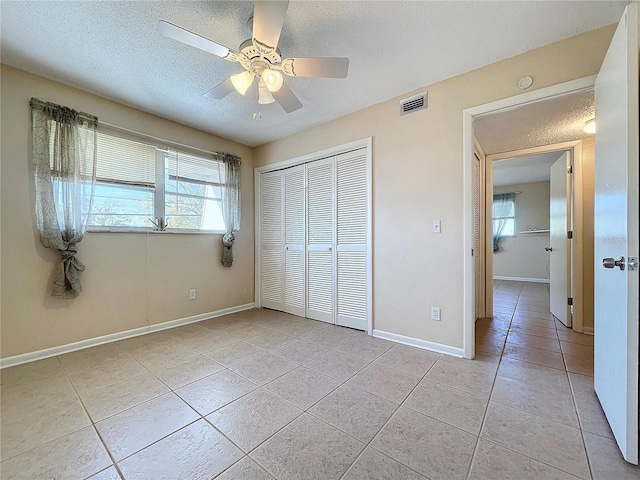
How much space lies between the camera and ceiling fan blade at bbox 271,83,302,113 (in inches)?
74.7

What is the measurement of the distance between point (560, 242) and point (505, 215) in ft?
12.8

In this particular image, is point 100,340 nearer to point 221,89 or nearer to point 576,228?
point 221,89

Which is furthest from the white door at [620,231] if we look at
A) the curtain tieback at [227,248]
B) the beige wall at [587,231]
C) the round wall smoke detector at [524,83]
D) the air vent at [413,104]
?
the curtain tieback at [227,248]

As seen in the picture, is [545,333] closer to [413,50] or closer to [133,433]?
[413,50]

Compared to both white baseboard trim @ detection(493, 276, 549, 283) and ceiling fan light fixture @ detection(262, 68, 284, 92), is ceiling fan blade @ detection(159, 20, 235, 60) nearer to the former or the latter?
ceiling fan light fixture @ detection(262, 68, 284, 92)

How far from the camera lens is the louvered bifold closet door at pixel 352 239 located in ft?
9.61

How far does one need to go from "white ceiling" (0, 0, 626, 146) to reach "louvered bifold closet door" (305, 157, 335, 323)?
3.13ft

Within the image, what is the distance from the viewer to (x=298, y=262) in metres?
3.60

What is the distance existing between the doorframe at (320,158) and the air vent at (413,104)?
42 centimetres

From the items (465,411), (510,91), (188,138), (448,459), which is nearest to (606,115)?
(510,91)

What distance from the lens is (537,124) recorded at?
2.70 metres

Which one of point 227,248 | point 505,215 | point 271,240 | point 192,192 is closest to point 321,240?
point 271,240

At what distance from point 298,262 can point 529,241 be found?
20.5 feet

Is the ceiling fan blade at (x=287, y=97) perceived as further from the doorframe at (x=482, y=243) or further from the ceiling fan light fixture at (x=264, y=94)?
the doorframe at (x=482, y=243)
